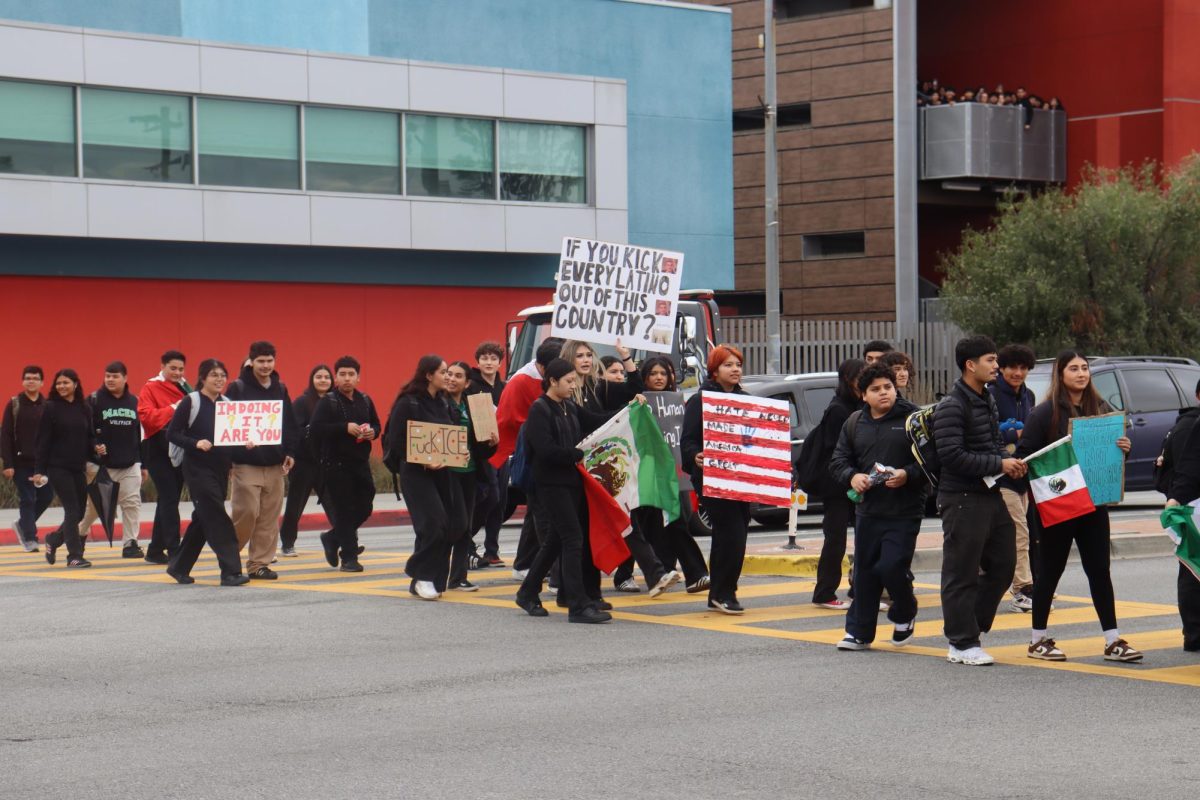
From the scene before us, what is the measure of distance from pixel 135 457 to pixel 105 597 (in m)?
3.67

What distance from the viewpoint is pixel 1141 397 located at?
70.6ft

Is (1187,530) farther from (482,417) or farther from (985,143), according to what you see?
(985,143)

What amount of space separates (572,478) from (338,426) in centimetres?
373

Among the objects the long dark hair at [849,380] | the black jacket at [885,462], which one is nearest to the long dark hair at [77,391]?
the long dark hair at [849,380]

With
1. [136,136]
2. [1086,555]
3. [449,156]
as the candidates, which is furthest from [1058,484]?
[449,156]

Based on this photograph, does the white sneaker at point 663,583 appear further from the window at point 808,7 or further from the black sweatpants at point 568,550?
the window at point 808,7

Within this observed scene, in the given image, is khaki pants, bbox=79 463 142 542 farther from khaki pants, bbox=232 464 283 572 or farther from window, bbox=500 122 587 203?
window, bbox=500 122 587 203

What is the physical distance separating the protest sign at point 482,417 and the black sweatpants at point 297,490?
9.93 ft

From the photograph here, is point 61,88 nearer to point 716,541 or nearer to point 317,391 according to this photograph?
point 317,391

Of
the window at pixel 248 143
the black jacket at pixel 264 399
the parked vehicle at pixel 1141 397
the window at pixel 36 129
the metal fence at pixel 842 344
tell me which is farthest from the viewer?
the metal fence at pixel 842 344

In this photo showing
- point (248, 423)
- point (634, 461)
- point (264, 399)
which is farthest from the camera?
point (264, 399)

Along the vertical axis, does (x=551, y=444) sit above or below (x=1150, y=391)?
above

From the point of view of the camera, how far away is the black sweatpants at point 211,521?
1424 cm

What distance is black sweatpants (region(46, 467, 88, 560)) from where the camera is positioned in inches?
650
